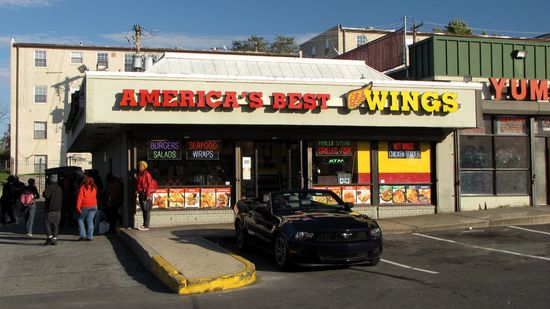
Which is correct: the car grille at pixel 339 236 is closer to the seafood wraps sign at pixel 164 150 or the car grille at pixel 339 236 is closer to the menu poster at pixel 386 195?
the seafood wraps sign at pixel 164 150

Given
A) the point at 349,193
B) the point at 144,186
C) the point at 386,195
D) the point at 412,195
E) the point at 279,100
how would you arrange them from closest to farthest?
the point at 144,186 < the point at 279,100 < the point at 349,193 < the point at 386,195 < the point at 412,195

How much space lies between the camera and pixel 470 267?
31.3 ft

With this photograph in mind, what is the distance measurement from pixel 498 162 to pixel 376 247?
10.5 metres

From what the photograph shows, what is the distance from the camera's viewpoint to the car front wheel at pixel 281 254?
30.6ft

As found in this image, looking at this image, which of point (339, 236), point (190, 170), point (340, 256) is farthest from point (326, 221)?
point (190, 170)

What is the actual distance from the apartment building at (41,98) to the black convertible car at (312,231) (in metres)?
39.7

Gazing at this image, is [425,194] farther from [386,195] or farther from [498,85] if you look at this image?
[498,85]

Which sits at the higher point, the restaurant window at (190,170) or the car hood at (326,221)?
the restaurant window at (190,170)

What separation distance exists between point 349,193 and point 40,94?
126 feet

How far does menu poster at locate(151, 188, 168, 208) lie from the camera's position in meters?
15.5

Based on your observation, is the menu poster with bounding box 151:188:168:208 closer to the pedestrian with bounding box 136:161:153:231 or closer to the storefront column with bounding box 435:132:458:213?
the pedestrian with bounding box 136:161:153:231

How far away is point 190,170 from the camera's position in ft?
52.0

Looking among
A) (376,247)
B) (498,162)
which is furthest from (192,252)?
(498,162)

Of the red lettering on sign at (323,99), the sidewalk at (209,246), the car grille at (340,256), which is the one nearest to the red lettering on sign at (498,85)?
the sidewalk at (209,246)
